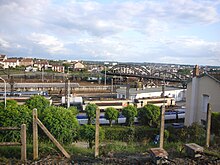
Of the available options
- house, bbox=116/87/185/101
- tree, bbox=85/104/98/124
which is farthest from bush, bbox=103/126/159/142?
house, bbox=116/87/185/101

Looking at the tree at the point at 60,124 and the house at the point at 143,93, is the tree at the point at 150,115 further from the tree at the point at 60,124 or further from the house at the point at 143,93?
the house at the point at 143,93

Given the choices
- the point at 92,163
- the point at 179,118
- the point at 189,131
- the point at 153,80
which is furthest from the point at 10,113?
the point at 153,80

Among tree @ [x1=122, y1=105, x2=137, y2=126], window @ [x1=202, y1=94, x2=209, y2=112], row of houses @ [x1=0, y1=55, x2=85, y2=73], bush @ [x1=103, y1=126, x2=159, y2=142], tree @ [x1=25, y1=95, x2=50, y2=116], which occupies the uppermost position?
row of houses @ [x1=0, y1=55, x2=85, y2=73]

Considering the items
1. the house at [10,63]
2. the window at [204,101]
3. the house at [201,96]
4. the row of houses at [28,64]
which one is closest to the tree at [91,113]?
the house at [201,96]

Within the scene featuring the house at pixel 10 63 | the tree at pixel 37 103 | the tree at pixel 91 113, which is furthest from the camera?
the house at pixel 10 63

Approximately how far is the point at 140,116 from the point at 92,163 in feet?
51.9

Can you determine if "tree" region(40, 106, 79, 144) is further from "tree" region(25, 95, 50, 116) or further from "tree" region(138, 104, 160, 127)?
"tree" region(138, 104, 160, 127)

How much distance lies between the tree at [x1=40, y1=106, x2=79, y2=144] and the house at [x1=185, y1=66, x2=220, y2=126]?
921cm

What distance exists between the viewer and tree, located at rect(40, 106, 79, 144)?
10.8 m

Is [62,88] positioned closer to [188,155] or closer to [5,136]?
[5,136]

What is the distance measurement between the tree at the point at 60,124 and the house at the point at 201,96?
30.2 ft

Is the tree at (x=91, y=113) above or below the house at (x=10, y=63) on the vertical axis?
below

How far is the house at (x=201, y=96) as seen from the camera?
15.2 meters

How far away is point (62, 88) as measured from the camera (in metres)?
42.3
